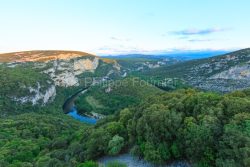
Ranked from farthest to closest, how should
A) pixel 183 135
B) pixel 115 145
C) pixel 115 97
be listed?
1. pixel 115 97
2. pixel 115 145
3. pixel 183 135

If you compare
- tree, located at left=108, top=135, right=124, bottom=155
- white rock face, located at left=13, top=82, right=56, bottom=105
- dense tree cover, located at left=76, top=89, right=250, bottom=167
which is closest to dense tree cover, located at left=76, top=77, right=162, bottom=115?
white rock face, located at left=13, top=82, right=56, bottom=105

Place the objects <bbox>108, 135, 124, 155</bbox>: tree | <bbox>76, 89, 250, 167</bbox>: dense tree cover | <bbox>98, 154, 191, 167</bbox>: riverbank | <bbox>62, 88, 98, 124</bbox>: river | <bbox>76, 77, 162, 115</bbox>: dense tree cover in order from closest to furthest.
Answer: <bbox>76, 89, 250, 167</bbox>: dense tree cover → <bbox>98, 154, 191, 167</bbox>: riverbank → <bbox>108, 135, 124, 155</bbox>: tree → <bbox>62, 88, 98, 124</bbox>: river → <bbox>76, 77, 162, 115</bbox>: dense tree cover

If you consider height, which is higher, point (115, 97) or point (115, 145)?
point (115, 145)

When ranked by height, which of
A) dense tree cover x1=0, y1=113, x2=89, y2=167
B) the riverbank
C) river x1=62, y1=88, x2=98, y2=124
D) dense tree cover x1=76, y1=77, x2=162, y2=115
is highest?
the riverbank

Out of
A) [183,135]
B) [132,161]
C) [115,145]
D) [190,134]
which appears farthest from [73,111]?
[190,134]

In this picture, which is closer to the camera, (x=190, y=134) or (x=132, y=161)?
(x=190, y=134)

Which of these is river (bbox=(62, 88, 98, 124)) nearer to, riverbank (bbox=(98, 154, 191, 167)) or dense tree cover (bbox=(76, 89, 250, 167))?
dense tree cover (bbox=(76, 89, 250, 167))

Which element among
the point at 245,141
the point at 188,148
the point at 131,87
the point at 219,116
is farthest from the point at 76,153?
the point at 131,87

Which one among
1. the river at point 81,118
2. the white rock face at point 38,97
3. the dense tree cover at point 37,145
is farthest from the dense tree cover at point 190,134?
the white rock face at point 38,97

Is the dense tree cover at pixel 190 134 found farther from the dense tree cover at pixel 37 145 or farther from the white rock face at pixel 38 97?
the white rock face at pixel 38 97

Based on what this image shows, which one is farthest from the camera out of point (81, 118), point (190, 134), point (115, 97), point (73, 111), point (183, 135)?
point (73, 111)

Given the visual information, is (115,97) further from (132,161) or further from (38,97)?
(132,161)
